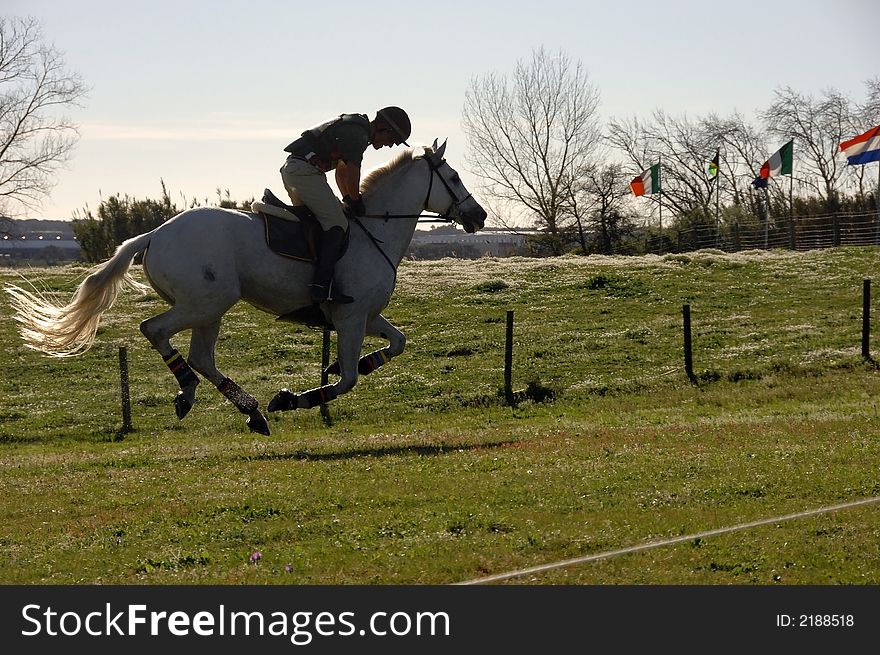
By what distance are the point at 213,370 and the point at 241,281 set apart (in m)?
1.07

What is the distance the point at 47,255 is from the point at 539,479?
84.8 meters

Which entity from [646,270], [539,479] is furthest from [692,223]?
[539,479]

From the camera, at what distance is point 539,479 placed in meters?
12.6

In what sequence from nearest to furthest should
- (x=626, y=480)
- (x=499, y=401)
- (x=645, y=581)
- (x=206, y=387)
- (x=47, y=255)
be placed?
1. (x=645, y=581)
2. (x=626, y=480)
3. (x=499, y=401)
4. (x=206, y=387)
5. (x=47, y=255)

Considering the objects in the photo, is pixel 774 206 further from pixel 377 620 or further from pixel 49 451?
pixel 377 620

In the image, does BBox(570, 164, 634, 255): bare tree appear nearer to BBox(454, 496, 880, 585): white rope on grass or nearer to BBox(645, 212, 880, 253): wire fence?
BBox(645, 212, 880, 253): wire fence

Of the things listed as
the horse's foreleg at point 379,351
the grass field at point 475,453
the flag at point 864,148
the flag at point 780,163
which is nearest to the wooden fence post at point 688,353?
the grass field at point 475,453

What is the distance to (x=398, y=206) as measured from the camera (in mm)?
13750

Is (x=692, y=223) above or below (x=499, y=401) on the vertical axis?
above

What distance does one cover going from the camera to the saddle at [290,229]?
12.6 meters

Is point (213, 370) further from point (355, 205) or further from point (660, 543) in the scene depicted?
point (660, 543)

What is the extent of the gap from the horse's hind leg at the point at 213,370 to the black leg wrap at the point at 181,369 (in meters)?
0.30

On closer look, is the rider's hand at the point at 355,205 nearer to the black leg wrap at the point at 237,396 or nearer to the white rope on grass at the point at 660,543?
the black leg wrap at the point at 237,396

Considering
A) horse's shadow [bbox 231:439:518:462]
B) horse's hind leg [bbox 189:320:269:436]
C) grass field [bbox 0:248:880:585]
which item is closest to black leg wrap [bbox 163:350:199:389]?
horse's hind leg [bbox 189:320:269:436]
